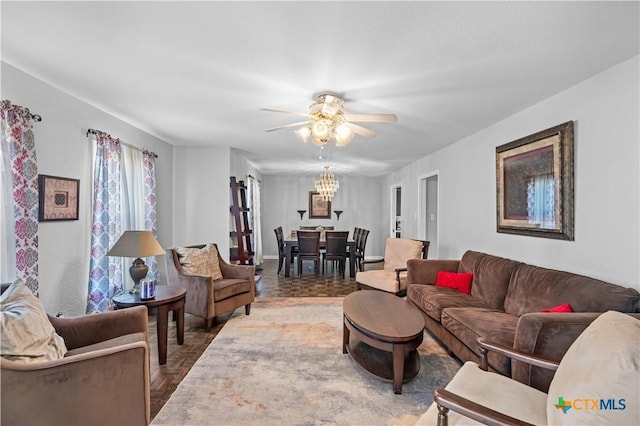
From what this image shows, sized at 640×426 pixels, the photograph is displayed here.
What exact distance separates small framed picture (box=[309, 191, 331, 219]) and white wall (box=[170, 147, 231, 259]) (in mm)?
3773

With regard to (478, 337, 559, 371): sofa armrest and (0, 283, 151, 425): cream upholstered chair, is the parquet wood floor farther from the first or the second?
(478, 337, 559, 371): sofa armrest

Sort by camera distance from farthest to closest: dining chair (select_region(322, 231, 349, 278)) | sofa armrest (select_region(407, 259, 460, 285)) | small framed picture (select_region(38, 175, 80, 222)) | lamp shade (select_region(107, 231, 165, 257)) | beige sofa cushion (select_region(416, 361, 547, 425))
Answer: dining chair (select_region(322, 231, 349, 278)) → sofa armrest (select_region(407, 259, 460, 285)) → lamp shade (select_region(107, 231, 165, 257)) → small framed picture (select_region(38, 175, 80, 222)) → beige sofa cushion (select_region(416, 361, 547, 425))

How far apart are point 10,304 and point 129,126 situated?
264 cm

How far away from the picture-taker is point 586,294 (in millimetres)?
1967

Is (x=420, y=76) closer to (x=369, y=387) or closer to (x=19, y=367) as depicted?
(x=369, y=387)

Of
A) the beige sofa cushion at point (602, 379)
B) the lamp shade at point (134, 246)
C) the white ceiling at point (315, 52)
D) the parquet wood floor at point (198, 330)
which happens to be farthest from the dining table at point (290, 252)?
the beige sofa cushion at point (602, 379)

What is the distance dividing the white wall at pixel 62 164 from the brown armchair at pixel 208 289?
802 mm

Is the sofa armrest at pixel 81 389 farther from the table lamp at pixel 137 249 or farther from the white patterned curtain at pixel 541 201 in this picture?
the white patterned curtain at pixel 541 201

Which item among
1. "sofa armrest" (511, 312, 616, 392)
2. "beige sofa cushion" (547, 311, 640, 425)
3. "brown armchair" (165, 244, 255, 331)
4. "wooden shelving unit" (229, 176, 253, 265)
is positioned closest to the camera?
"beige sofa cushion" (547, 311, 640, 425)

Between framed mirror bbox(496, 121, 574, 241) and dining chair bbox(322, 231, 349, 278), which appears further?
dining chair bbox(322, 231, 349, 278)

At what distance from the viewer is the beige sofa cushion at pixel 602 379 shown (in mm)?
951

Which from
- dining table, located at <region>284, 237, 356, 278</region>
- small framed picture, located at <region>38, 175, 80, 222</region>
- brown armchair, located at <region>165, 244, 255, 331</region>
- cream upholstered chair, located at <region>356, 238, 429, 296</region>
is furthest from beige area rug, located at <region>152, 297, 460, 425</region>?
dining table, located at <region>284, 237, 356, 278</region>

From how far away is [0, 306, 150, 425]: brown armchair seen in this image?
1.28 metres

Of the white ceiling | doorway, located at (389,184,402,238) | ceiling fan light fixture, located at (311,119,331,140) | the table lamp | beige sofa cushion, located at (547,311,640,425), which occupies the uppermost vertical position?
the white ceiling
